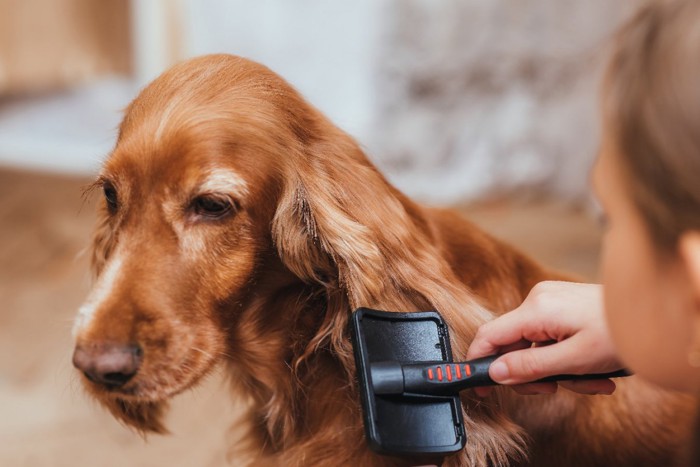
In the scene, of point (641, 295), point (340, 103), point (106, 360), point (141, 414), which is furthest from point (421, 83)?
point (641, 295)

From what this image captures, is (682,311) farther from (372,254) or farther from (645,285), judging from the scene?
(372,254)

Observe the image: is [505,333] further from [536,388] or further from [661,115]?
[661,115]

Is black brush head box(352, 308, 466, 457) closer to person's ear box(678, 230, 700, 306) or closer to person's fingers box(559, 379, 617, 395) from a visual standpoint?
person's fingers box(559, 379, 617, 395)

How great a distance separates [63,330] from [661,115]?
6.92 ft

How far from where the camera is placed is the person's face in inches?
33.8

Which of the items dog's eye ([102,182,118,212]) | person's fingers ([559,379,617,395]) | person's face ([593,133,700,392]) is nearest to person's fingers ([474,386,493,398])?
person's fingers ([559,379,617,395])

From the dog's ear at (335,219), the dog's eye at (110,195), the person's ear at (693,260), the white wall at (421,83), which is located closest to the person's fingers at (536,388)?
the dog's ear at (335,219)

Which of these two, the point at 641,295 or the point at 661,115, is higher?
the point at 661,115

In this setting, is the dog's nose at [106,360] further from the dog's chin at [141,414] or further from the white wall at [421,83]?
the white wall at [421,83]

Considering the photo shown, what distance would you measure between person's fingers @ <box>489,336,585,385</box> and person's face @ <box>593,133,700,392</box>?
8.0 inches

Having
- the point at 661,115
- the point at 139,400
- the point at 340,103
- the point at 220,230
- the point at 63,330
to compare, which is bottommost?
the point at 63,330

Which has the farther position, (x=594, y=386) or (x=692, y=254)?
(x=594, y=386)

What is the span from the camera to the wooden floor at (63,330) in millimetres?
2137

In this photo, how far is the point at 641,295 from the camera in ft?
2.91
